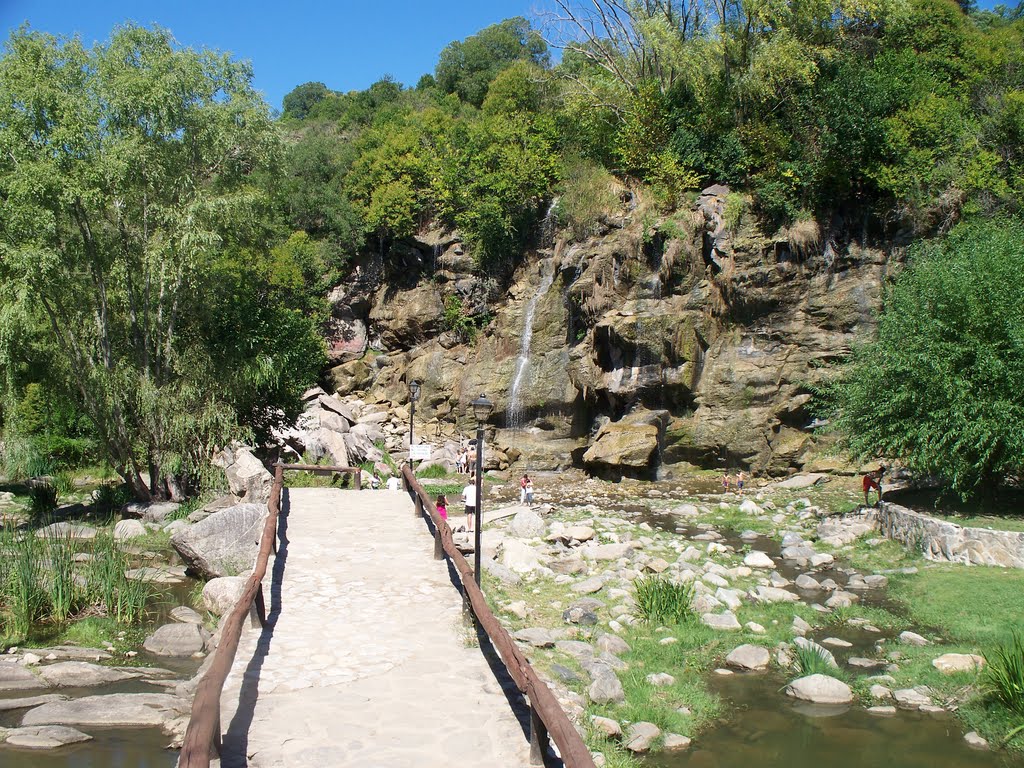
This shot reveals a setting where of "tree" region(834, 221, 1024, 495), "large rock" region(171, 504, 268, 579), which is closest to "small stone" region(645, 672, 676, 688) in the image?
"large rock" region(171, 504, 268, 579)

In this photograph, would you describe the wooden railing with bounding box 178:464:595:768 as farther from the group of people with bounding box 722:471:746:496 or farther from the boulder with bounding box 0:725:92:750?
the group of people with bounding box 722:471:746:496

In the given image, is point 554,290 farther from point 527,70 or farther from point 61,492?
point 61,492

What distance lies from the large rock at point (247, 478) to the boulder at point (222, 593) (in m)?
5.67

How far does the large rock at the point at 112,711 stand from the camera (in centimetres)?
758

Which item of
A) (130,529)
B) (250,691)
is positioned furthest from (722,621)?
(130,529)

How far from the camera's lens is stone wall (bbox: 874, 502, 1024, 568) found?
1322 cm

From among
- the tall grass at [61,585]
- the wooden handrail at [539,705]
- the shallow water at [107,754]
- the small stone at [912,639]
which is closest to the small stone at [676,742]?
the wooden handrail at [539,705]

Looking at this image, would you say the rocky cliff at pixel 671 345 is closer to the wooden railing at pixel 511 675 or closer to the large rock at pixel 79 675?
the wooden railing at pixel 511 675

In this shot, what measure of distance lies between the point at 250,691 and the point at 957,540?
12.2m

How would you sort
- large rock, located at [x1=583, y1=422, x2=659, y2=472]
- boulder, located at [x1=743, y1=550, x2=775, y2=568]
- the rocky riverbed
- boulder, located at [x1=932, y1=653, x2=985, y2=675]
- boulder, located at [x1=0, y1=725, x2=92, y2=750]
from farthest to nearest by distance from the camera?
1. large rock, located at [x1=583, y1=422, x2=659, y2=472]
2. boulder, located at [x1=743, y1=550, x2=775, y2=568]
3. boulder, located at [x1=932, y1=653, x2=985, y2=675]
4. the rocky riverbed
5. boulder, located at [x1=0, y1=725, x2=92, y2=750]

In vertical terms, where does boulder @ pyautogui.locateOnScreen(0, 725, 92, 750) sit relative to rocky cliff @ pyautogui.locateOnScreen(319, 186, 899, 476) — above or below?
below

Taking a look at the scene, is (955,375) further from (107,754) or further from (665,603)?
(107,754)

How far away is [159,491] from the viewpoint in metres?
20.1

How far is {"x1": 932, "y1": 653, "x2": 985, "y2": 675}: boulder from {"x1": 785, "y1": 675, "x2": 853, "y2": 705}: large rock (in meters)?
1.31
